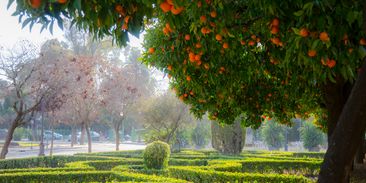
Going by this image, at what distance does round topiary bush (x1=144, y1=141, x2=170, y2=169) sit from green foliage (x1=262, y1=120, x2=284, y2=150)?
27.4 meters

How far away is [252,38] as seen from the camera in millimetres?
5922

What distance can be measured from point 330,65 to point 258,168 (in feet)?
46.9

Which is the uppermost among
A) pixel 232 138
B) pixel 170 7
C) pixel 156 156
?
pixel 170 7

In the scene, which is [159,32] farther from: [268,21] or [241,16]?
[268,21]

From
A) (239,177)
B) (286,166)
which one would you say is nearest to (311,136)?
(286,166)

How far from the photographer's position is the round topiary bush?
1440cm

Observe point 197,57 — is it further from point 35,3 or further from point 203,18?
point 35,3

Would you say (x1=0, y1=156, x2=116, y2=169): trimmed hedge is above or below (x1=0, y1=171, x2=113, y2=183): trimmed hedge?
above

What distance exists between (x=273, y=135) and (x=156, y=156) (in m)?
28.8

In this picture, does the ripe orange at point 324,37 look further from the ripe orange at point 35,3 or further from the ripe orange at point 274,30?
the ripe orange at point 35,3

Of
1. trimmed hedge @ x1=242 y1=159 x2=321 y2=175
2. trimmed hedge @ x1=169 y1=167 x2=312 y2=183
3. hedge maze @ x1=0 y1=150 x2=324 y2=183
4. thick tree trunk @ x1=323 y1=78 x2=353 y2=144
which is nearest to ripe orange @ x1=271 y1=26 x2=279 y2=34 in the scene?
thick tree trunk @ x1=323 y1=78 x2=353 y2=144

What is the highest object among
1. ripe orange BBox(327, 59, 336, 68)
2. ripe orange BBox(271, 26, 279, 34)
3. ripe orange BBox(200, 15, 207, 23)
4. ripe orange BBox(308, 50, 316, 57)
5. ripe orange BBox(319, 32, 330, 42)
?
ripe orange BBox(200, 15, 207, 23)

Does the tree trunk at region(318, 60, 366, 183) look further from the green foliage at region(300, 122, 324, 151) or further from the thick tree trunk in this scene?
the green foliage at region(300, 122, 324, 151)

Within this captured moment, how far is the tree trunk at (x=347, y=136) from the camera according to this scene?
4.23 metres
